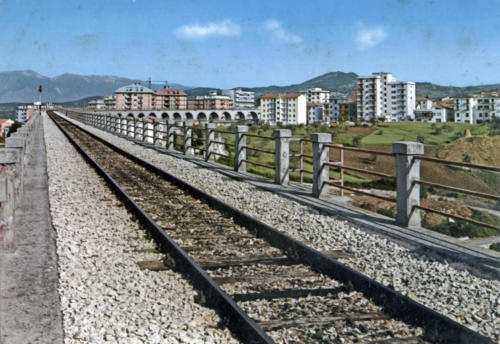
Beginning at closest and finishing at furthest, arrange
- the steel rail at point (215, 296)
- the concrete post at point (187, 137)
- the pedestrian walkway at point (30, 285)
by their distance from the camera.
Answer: the steel rail at point (215, 296)
the pedestrian walkway at point (30, 285)
the concrete post at point (187, 137)

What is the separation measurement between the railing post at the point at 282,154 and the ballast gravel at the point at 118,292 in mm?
4353

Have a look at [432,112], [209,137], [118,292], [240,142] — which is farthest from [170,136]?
[432,112]

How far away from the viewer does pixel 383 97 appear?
181 meters

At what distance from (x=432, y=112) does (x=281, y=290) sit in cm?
14007

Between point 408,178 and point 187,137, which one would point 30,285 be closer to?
point 408,178

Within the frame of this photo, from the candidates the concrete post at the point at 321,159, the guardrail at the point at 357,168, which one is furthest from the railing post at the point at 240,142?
the concrete post at the point at 321,159

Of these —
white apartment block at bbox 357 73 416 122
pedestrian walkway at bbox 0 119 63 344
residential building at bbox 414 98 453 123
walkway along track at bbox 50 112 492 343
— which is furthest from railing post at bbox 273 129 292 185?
Result: white apartment block at bbox 357 73 416 122

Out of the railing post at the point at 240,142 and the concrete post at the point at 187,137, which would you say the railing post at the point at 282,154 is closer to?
the railing post at the point at 240,142

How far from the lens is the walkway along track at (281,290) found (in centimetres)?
398

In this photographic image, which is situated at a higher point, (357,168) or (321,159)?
(321,159)

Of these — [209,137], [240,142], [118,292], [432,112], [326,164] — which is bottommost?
[118,292]

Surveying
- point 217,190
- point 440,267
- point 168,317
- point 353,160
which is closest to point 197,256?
point 168,317

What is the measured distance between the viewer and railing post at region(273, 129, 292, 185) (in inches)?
465

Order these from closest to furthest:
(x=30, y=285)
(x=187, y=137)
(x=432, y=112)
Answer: (x=30, y=285) < (x=187, y=137) < (x=432, y=112)
